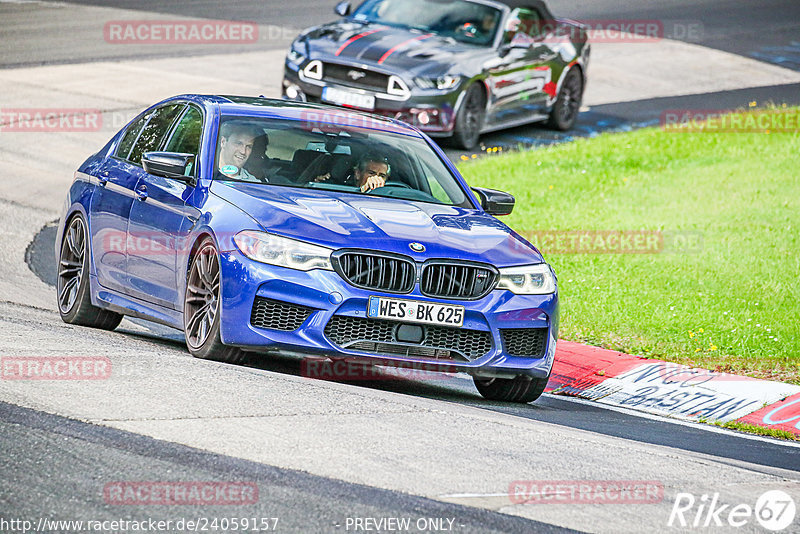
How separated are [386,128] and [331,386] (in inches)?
103

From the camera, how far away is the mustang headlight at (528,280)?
323 inches

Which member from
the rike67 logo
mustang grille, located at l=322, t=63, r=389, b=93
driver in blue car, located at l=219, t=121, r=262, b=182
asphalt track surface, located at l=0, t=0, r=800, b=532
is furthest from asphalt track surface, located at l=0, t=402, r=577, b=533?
mustang grille, located at l=322, t=63, r=389, b=93

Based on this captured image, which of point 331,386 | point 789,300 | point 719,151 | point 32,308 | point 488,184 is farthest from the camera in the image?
point 719,151

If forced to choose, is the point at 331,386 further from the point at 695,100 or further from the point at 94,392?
the point at 695,100

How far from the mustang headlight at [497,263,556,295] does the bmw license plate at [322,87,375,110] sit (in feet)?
29.6

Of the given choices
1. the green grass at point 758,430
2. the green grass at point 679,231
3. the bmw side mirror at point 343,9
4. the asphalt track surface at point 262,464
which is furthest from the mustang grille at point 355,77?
the green grass at point 758,430

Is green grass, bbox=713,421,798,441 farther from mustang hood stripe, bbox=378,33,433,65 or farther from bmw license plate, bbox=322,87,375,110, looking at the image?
mustang hood stripe, bbox=378,33,433,65

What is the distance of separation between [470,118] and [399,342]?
10.6m

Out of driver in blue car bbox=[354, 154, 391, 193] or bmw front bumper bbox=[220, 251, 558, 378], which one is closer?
bmw front bumper bbox=[220, 251, 558, 378]

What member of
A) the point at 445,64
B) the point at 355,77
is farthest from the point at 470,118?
the point at 355,77

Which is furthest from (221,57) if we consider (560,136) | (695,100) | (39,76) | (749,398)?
(749,398)

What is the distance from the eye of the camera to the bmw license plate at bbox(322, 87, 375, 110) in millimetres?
17266

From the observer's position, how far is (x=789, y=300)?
40.5ft

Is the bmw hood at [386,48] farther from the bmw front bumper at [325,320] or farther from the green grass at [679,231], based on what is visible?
the bmw front bumper at [325,320]
